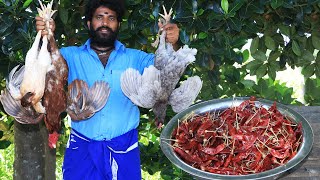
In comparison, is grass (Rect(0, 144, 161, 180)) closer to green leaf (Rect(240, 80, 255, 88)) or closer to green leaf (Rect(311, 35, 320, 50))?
green leaf (Rect(240, 80, 255, 88))

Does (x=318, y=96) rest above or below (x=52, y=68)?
below

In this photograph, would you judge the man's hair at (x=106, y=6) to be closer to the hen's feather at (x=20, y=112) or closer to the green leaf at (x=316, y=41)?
the hen's feather at (x=20, y=112)

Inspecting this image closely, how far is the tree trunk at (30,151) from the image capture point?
339cm

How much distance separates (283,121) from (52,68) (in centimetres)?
97

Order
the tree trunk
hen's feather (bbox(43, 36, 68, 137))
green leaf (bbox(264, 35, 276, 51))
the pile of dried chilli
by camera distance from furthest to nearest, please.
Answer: green leaf (bbox(264, 35, 276, 51)) → the tree trunk → hen's feather (bbox(43, 36, 68, 137)) → the pile of dried chilli


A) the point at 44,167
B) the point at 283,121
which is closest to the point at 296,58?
the point at 283,121

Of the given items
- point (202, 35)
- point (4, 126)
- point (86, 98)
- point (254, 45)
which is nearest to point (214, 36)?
point (202, 35)

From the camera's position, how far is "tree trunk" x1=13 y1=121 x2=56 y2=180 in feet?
11.1

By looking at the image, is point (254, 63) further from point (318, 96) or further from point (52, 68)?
point (52, 68)

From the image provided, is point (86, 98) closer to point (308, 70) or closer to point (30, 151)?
point (30, 151)

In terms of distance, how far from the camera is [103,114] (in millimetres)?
2768

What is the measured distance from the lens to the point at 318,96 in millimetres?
3711

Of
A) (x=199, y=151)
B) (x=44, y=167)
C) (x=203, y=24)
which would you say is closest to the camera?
(x=199, y=151)

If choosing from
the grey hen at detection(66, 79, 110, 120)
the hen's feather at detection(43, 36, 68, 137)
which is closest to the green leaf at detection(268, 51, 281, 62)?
the grey hen at detection(66, 79, 110, 120)
